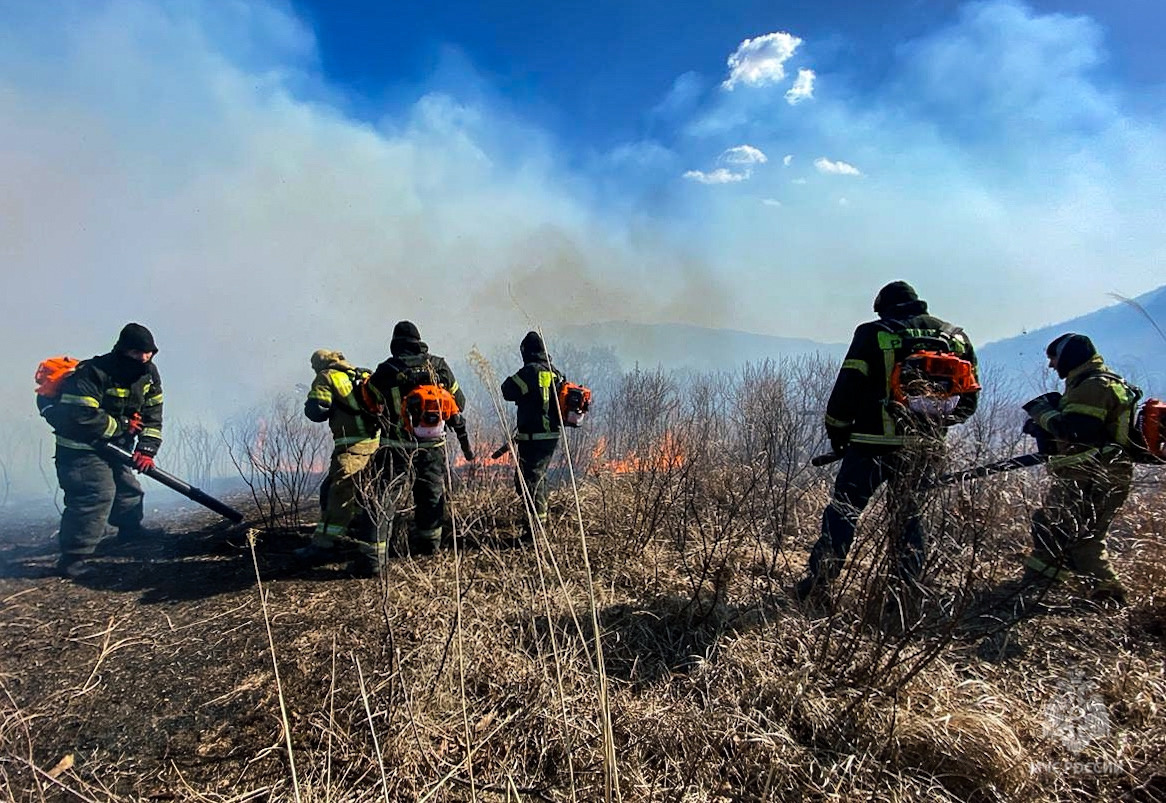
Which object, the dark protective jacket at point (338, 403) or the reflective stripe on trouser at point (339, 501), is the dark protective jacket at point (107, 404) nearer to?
the dark protective jacket at point (338, 403)

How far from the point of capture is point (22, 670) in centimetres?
278

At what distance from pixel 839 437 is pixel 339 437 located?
411cm

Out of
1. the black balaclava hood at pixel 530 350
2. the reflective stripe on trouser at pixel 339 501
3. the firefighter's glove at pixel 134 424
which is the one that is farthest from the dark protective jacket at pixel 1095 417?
the firefighter's glove at pixel 134 424

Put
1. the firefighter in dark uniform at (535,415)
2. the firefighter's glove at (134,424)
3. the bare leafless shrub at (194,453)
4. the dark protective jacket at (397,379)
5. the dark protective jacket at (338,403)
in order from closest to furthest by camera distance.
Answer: the dark protective jacket at (397,379)
the dark protective jacket at (338,403)
the firefighter's glove at (134,424)
the firefighter in dark uniform at (535,415)
the bare leafless shrub at (194,453)

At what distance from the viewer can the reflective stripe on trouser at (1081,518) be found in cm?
227

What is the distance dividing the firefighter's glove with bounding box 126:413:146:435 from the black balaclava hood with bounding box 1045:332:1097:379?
7697 millimetres

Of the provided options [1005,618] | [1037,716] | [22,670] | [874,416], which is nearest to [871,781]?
[1037,716]

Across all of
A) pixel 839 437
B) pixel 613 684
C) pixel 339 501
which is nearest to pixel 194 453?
pixel 339 501

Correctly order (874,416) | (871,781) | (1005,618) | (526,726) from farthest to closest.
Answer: (874,416), (1005,618), (526,726), (871,781)

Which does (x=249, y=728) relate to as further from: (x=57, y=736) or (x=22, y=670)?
(x=22, y=670)

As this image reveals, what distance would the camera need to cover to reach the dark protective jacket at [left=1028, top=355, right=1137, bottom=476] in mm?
3352

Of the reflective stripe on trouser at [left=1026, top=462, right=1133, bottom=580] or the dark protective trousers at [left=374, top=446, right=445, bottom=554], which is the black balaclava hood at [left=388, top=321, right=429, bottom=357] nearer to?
the dark protective trousers at [left=374, top=446, right=445, bottom=554]

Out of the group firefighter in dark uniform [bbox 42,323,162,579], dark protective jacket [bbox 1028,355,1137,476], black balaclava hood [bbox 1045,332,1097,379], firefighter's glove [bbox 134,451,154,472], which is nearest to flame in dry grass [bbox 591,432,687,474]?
dark protective jacket [bbox 1028,355,1137,476]

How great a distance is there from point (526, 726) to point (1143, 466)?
458 centimetres
